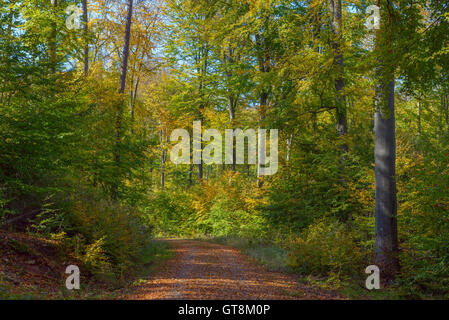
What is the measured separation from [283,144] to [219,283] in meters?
8.64

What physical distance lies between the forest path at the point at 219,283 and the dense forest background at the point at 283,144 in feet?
3.54

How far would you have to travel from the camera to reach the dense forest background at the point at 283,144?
24.0ft

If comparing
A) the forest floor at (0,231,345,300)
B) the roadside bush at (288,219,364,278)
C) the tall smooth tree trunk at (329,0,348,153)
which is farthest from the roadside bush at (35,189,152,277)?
the tall smooth tree trunk at (329,0,348,153)

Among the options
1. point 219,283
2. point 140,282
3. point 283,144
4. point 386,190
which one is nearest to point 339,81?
point 283,144

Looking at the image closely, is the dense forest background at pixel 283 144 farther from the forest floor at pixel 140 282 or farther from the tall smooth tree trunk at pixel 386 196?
the forest floor at pixel 140 282

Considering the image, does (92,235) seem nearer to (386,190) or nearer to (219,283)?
(219,283)

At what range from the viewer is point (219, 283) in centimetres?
737

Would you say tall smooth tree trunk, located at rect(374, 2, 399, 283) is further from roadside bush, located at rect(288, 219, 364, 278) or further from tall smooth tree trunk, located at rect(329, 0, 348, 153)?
tall smooth tree trunk, located at rect(329, 0, 348, 153)

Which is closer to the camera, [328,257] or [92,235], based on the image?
[92,235]

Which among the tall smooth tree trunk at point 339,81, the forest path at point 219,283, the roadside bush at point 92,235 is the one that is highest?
the tall smooth tree trunk at point 339,81

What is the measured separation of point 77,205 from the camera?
895 cm

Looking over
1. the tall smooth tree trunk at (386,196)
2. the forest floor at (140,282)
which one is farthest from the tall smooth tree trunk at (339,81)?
the forest floor at (140,282)
